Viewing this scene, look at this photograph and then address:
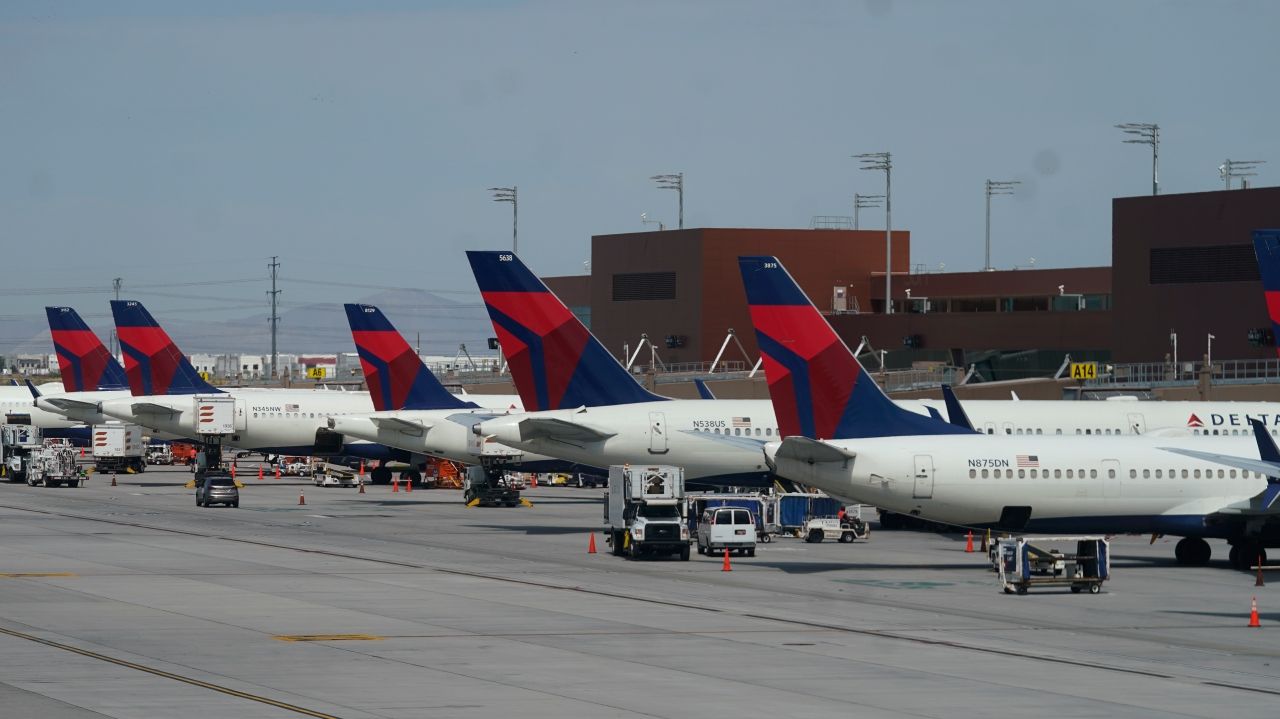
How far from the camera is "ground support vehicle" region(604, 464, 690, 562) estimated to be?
4712cm

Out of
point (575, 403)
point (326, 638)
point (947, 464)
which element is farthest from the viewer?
point (575, 403)

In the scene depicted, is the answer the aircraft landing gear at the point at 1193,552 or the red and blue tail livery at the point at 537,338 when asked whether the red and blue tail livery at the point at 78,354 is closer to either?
the red and blue tail livery at the point at 537,338

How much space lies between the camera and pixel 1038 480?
43.8m

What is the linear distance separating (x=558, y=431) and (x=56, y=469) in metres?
45.7

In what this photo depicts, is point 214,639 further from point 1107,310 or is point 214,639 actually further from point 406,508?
point 1107,310

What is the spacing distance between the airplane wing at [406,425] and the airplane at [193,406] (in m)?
14.8

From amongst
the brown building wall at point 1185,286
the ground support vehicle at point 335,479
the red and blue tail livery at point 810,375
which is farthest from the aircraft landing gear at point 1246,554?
the brown building wall at point 1185,286

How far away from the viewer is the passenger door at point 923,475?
139 feet

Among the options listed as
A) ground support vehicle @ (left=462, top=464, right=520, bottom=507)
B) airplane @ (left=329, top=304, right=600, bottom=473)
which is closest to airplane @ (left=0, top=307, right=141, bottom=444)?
airplane @ (left=329, top=304, right=600, bottom=473)

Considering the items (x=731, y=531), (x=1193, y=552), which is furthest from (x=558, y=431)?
(x=1193, y=552)

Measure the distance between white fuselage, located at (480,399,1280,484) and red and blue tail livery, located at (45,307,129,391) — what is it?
63032mm

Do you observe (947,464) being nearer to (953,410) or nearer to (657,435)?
(953,410)

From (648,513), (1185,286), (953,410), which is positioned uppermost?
(1185,286)

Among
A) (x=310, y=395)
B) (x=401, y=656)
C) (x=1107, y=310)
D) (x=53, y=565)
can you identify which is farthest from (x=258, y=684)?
(x=1107, y=310)
